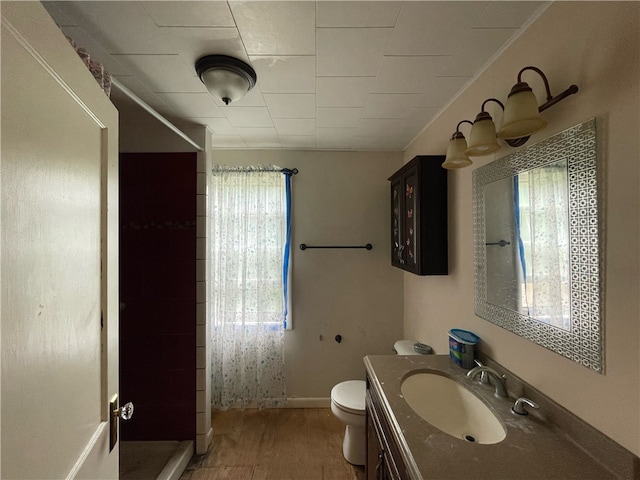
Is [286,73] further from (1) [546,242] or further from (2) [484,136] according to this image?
(1) [546,242]

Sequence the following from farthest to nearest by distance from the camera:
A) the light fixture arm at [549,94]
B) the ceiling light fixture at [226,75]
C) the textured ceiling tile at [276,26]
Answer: the ceiling light fixture at [226,75] < the textured ceiling tile at [276,26] < the light fixture arm at [549,94]

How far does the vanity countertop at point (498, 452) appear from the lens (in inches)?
28.3

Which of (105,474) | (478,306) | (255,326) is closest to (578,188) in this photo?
(478,306)

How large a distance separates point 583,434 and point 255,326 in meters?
1.99

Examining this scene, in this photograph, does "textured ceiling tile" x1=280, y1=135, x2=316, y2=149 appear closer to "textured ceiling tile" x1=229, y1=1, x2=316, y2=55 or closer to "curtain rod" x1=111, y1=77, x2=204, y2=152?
"curtain rod" x1=111, y1=77, x2=204, y2=152

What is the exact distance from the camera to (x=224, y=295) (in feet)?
7.38

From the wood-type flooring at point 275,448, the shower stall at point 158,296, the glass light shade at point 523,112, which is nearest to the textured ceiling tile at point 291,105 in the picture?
the shower stall at point 158,296

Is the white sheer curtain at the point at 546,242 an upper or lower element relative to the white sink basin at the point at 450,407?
upper

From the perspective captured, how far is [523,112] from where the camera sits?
85 centimetres

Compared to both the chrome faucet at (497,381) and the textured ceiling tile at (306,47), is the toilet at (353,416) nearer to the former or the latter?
the chrome faucet at (497,381)

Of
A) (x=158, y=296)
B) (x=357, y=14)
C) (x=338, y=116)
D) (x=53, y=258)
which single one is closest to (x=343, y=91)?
(x=338, y=116)

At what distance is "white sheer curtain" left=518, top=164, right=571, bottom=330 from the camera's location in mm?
864

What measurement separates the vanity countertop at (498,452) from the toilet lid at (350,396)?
76cm

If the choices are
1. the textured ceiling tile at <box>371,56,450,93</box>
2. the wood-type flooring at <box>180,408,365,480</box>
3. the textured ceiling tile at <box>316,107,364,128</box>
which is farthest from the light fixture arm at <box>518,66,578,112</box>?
the wood-type flooring at <box>180,408,365,480</box>
